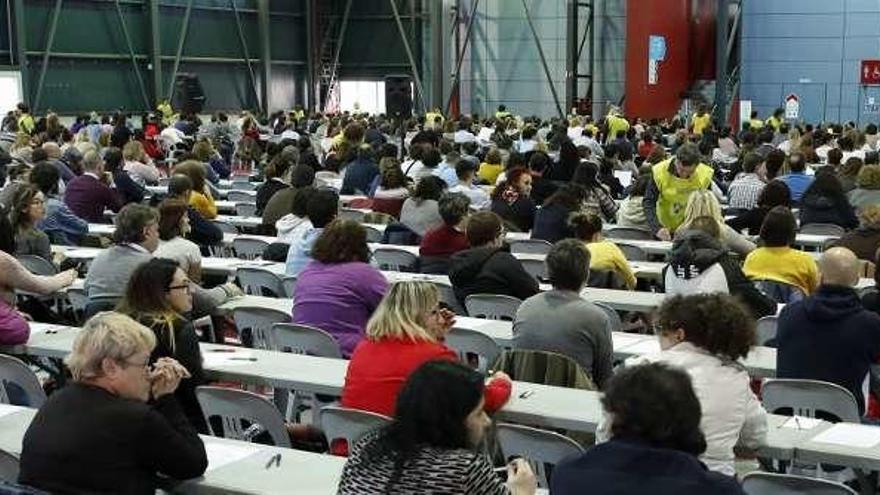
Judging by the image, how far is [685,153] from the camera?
9648 mm

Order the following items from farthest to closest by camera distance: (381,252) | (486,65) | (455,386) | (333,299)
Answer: (486,65)
(381,252)
(333,299)
(455,386)

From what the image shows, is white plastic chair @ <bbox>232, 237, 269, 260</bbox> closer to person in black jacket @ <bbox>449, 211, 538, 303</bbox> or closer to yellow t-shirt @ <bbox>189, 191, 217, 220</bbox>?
yellow t-shirt @ <bbox>189, 191, 217, 220</bbox>

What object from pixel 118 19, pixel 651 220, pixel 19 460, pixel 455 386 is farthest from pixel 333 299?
pixel 118 19

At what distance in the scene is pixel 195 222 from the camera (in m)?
9.20

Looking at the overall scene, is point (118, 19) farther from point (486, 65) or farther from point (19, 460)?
point (19, 460)

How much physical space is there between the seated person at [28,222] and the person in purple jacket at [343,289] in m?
2.80

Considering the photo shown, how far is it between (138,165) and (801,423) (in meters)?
10.6

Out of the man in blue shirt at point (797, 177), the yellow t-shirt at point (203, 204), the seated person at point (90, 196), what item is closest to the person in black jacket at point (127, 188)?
the seated person at point (90, 196)

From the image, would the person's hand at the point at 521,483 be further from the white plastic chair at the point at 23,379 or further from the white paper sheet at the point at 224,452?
the white plastic chair at the point at 23,379

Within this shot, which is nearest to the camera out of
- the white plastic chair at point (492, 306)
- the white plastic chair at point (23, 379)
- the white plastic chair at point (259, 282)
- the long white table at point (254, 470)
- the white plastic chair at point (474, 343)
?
the long white table at point (254, 470)

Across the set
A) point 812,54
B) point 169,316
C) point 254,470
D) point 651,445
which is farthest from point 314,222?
point 812,54

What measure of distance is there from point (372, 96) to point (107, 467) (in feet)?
90.9

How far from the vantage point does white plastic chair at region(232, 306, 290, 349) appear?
6.23 m

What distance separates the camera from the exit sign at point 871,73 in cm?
2346
